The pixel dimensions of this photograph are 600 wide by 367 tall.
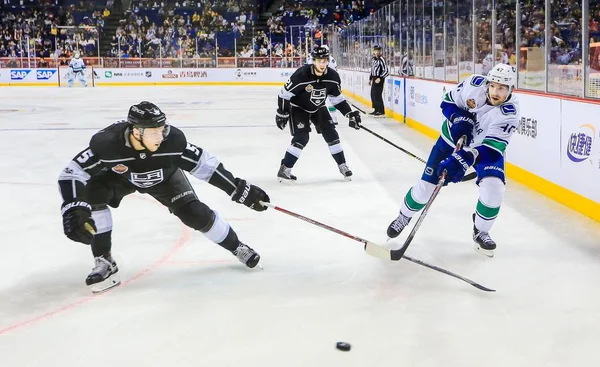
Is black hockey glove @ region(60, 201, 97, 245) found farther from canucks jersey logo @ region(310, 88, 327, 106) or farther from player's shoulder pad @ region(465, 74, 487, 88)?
canucks jersey logo @ region(310, 88, 327, 106)

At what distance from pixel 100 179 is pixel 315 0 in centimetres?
2606

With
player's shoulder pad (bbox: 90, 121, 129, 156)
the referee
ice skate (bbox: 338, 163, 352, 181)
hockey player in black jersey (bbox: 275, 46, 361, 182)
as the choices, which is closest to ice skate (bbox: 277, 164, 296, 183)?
hockey player in black jersey (bbox: 275, 46, 361, 182)

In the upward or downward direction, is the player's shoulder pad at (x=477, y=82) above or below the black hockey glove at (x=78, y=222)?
above

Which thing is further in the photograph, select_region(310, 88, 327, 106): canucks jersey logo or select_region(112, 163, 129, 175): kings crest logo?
select_region(310, 88, 327, 106): canucks jersey logo

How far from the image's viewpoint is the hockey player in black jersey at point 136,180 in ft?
9.83

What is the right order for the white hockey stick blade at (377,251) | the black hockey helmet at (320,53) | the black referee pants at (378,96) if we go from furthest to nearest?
the black referee pants at (378,96), the black hockey helmet at (320,53), the white hockey stick blade at (377,251)

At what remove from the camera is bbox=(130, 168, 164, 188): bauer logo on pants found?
10.6 feet

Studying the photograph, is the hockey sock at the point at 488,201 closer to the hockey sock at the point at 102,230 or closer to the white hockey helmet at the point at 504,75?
the white hockey helmet at the point at 504,75

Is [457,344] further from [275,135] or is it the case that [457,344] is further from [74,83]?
[74,83]

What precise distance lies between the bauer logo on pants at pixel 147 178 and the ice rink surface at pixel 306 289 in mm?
493

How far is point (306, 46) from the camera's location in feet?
79.4

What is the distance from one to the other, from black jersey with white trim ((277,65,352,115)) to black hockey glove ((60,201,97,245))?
335cm

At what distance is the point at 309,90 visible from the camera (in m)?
6.29

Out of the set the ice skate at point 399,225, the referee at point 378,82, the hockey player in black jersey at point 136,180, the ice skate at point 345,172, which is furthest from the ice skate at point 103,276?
the referee at point 378,82
